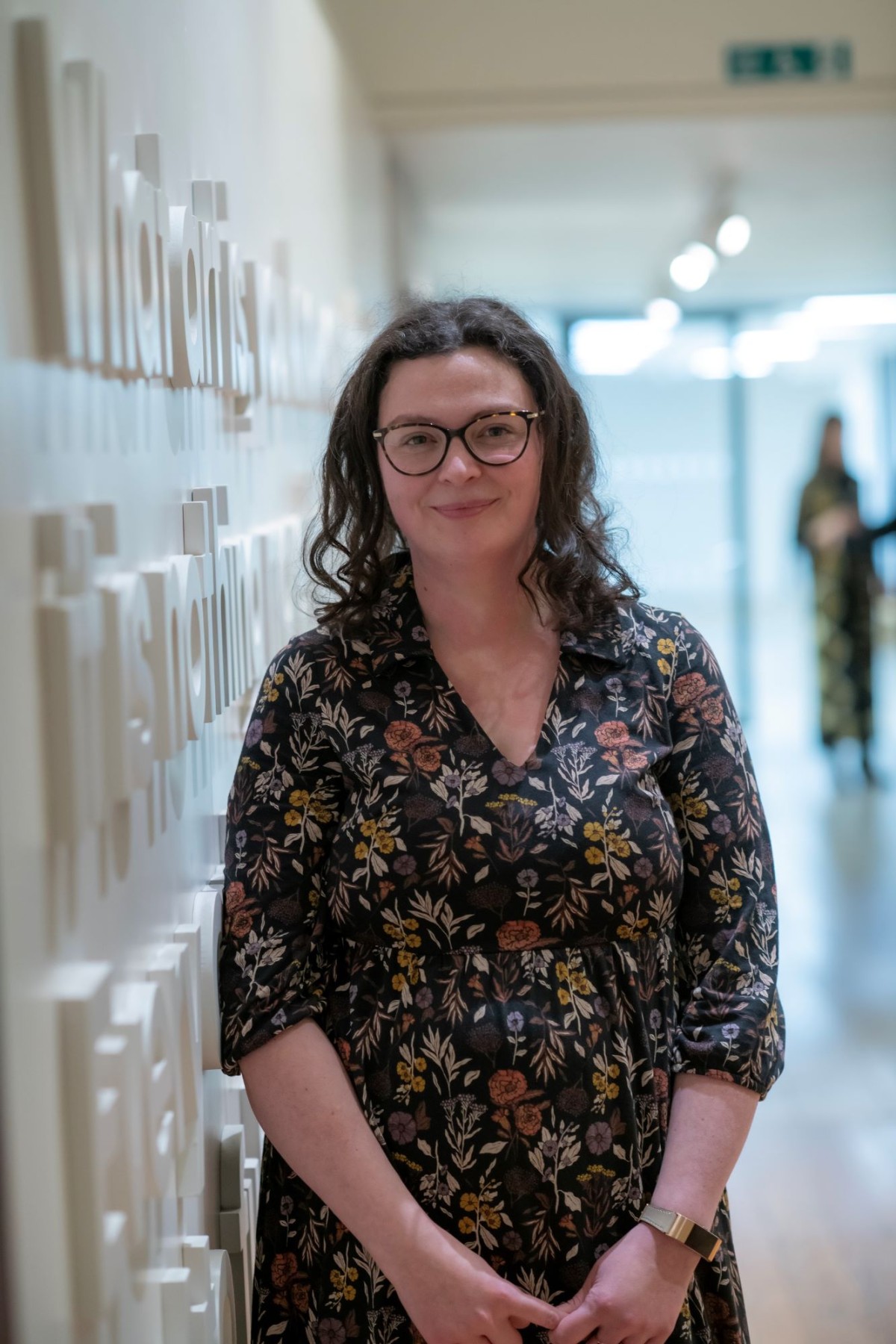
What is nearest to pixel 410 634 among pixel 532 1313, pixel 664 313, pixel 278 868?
pixel 278 868

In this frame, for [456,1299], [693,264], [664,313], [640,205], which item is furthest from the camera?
[664,313]

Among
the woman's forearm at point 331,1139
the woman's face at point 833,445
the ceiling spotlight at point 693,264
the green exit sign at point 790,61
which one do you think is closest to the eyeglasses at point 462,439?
the woman's forearm at point 331,1139

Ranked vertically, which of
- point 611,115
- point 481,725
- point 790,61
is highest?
point 790,61

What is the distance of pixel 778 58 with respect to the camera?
14.8 ft

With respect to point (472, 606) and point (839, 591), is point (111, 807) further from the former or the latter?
point (839, 591)

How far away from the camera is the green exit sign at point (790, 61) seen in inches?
178

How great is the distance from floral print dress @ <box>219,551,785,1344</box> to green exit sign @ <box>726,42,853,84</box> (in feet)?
11.9

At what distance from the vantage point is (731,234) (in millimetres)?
6941

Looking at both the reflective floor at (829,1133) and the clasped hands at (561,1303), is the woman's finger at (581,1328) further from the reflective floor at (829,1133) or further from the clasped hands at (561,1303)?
the reflective floor at (829,1133)

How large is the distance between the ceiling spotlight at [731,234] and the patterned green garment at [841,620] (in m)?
Result: 2.21

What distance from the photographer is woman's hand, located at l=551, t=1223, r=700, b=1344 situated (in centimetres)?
144

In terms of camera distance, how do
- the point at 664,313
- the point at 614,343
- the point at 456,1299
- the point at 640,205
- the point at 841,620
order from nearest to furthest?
1. the point at 456,1299
2. the point at 640,205
3. the point at 841,620
4. the point at 664,313
5. the point at 614,343

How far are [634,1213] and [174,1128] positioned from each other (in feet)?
1.66

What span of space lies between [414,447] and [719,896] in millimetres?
612
